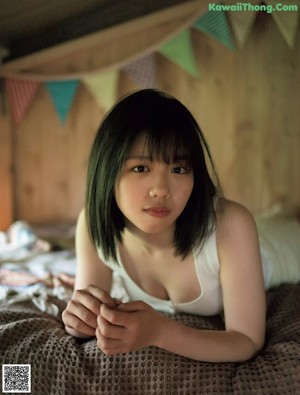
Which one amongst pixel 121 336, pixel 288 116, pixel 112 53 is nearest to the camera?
pixel 121 336

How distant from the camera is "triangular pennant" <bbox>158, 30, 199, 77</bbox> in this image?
149 cm

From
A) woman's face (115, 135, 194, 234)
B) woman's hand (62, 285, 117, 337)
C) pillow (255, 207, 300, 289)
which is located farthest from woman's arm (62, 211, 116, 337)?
pillow (255, 207, 300, 289)

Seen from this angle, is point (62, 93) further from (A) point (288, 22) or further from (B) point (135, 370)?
(B) point (135, 370)

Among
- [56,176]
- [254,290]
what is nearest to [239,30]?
[56,176]

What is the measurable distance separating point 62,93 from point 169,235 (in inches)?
46.2

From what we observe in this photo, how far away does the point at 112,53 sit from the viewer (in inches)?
65.4

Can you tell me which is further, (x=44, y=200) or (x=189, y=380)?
(x=44, y=200)

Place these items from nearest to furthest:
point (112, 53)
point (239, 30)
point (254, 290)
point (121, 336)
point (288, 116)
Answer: point (121, 336) < point (254, 290) < point (239, 30) < point (288, 116) < point (112, 53)

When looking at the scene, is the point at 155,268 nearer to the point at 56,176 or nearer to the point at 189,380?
the point at 189,380

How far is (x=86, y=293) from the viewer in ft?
1.62

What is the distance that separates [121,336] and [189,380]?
110mm

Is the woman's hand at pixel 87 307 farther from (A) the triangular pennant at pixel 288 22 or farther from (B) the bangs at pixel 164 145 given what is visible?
(A) the triangular pennant at pixel 288 22

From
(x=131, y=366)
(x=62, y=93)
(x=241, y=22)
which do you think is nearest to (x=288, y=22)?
(x=241, y=22)

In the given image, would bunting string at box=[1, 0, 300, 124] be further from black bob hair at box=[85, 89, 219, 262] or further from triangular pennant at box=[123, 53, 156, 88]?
black bob hair at box=[85, 89, 219, 262]
